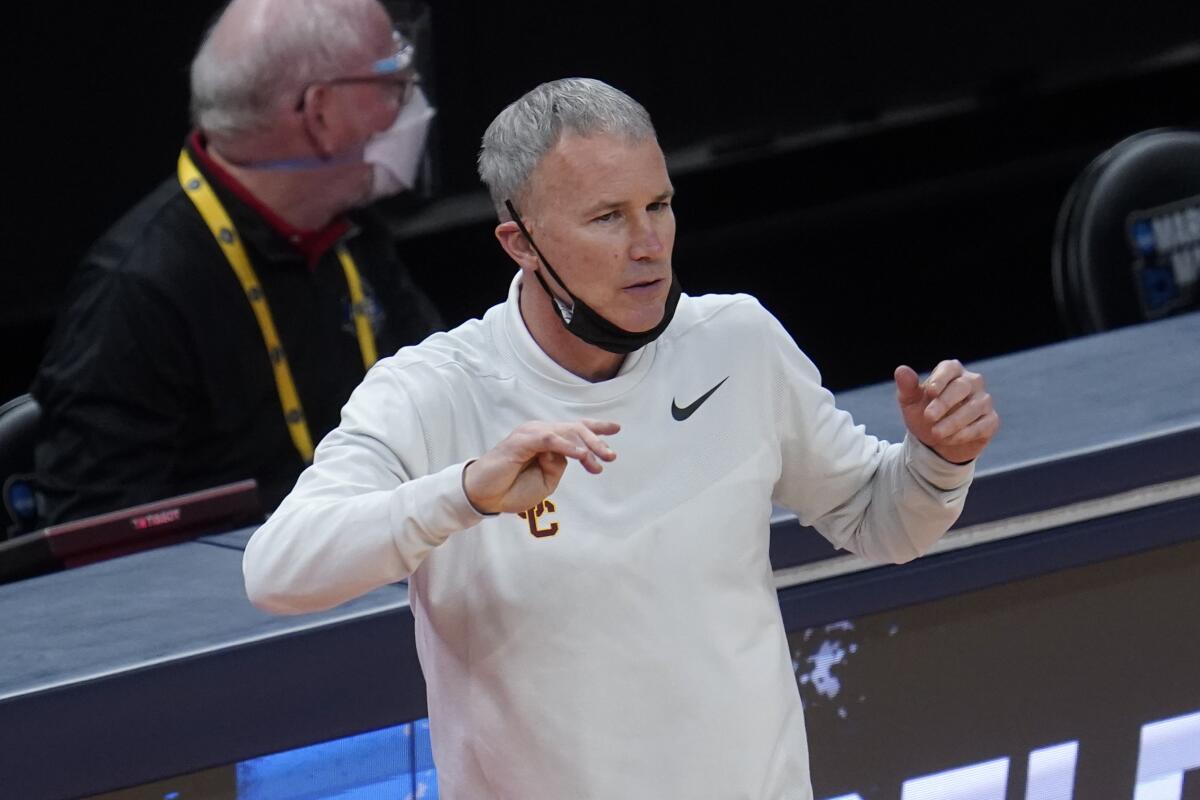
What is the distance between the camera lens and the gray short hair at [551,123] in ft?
5.51

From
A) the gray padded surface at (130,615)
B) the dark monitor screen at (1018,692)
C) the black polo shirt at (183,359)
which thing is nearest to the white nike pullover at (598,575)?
the gray padded surface at (130,615)

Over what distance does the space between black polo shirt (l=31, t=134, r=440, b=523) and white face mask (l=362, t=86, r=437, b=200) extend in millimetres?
123

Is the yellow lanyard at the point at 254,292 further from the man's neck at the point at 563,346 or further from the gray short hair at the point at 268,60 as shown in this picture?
the man's neck at the point at 563,346

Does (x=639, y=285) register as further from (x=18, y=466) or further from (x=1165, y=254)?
(x=1165, y=254)

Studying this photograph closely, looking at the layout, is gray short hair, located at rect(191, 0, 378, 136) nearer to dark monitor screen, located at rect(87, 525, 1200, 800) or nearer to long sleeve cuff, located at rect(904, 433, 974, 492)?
dark monitor screen, located at rect(87, 525, 1200, 800)

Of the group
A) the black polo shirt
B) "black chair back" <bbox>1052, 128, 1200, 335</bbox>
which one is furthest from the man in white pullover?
"black chair back" <bbox>1052, 128, 1200, 335</bbox>

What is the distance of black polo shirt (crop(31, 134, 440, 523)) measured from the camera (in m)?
3.03

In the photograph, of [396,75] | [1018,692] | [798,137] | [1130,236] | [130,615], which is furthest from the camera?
[798,137]

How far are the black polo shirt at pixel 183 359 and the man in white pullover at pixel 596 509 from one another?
1.39m

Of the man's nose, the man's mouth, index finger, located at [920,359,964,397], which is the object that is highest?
the man's nose

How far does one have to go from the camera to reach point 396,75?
340 cm

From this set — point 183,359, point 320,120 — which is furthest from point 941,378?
point 320,120

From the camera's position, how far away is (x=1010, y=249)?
6719 millimetres

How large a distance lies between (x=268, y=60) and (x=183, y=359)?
0.56m
